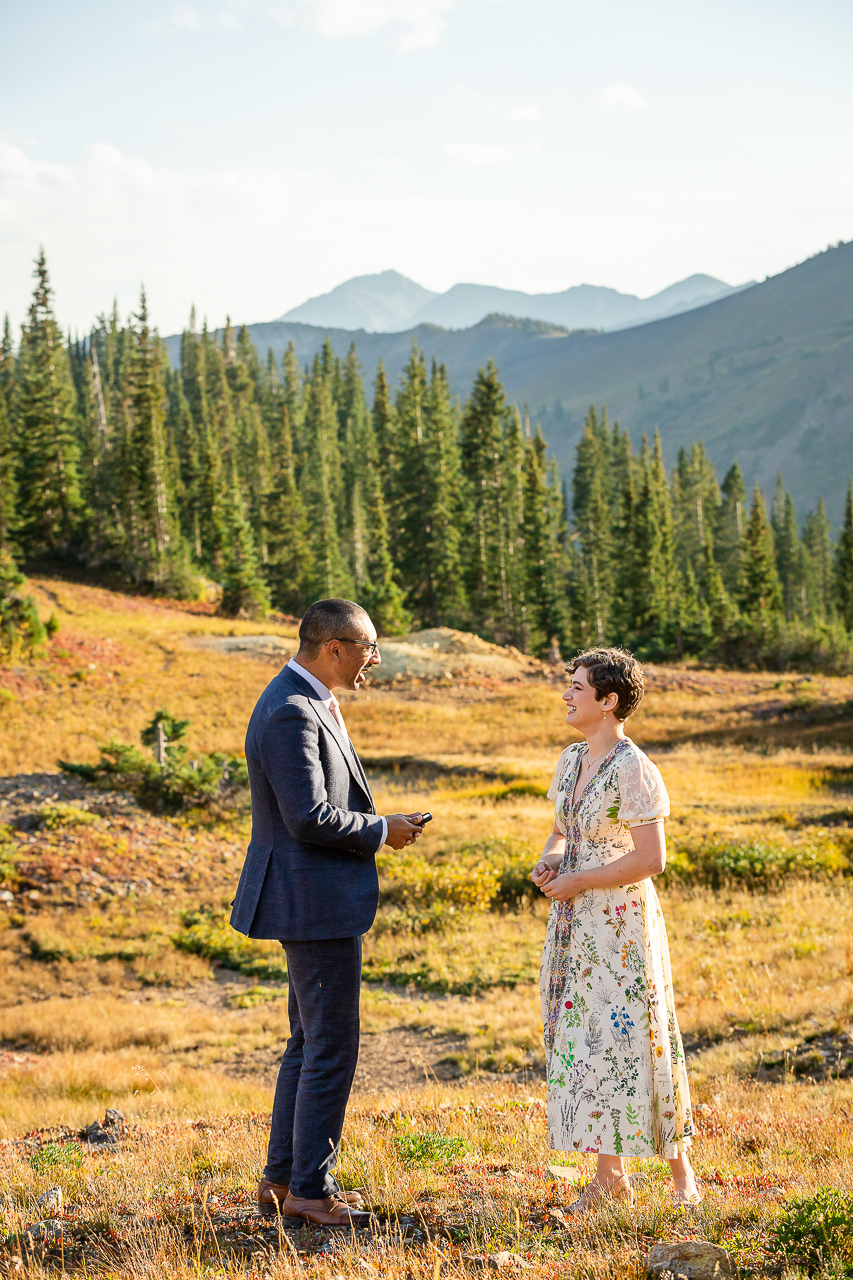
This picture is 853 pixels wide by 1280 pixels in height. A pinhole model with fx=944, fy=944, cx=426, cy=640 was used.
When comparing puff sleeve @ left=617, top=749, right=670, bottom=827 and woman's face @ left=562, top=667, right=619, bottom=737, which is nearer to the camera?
puff sleeve @ left=617, top=749, right=670, bottom=827

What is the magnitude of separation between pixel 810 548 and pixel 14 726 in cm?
8775

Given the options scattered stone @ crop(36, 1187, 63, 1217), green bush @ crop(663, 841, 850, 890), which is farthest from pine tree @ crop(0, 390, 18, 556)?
scattered stone @ crop(36, 1187, 63, 1217)

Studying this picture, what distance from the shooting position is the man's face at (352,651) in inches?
145

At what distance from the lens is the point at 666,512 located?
72.6m

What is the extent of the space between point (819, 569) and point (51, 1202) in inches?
3877

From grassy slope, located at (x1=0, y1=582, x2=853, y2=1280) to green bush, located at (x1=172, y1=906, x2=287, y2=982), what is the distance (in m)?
0.25

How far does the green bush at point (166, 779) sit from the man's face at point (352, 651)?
14563 mm

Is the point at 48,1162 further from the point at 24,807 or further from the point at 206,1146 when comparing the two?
the point at 24,807

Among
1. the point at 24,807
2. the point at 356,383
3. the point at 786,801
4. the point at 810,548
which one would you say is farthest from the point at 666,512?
the point at 24,807

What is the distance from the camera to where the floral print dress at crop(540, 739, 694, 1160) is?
3.60 meters

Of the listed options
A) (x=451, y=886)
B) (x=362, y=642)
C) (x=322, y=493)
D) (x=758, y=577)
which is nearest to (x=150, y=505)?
(x=322, y=493)

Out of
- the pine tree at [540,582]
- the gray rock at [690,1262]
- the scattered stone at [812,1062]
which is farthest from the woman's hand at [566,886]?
the pine tree at [540,582]

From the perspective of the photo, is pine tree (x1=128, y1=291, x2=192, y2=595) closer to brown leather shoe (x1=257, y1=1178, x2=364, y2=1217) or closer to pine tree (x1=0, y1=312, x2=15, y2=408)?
pine tree (x1=0, y1=312, x2=15, y2=408)

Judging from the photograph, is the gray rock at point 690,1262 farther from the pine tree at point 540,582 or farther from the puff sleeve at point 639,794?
the pine tree at point 540,582
